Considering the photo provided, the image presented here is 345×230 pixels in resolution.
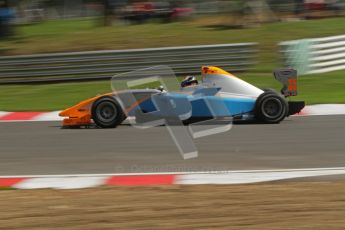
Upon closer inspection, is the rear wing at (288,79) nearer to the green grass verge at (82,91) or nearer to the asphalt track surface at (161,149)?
the asphalt track surface at (161,149)

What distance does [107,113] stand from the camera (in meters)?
10.8

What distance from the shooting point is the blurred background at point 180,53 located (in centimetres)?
1575

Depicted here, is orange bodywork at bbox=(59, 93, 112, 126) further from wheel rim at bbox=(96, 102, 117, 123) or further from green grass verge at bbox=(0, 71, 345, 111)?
green grass verge at bbox=(0, 71, 345, 111)

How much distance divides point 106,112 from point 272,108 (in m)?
2.68

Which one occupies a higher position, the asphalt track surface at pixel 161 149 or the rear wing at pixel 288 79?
the rear wing at pixel 288 79

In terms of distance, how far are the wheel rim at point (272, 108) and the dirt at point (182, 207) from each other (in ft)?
12.7

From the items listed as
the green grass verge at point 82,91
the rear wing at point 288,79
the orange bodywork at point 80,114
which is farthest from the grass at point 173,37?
the orange bodywork at point 80,114

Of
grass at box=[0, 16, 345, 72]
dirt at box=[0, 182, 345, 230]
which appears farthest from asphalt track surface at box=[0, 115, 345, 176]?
grass at box=[0, 16, 345, 72]

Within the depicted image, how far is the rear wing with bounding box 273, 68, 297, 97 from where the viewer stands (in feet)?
35.1

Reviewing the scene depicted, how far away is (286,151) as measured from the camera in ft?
28.4

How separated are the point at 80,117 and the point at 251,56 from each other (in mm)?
7300

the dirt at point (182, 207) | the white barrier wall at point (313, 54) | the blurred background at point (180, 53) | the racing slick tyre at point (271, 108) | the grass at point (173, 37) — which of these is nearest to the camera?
the dirt at point (182, 207)

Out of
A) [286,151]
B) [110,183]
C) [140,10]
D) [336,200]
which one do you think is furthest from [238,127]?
[140,10]

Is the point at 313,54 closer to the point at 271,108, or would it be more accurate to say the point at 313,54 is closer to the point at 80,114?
the point at 271,108
